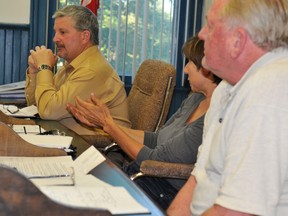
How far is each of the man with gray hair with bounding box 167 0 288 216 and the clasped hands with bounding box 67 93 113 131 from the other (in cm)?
109

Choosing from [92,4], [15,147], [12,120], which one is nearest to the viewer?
[15,147]

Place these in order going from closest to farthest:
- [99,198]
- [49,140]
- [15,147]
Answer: [99,198]
[15,147]
[49,140]

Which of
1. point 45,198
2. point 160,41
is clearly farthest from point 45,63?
point 45,198

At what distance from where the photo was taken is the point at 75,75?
2.77 metres

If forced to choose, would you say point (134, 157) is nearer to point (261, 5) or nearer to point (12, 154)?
point (12, 154)

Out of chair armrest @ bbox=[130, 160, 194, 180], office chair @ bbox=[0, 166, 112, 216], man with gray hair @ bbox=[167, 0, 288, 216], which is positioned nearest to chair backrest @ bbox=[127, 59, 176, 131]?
chair armrest @ bbox=[130, 160, 194, 180]

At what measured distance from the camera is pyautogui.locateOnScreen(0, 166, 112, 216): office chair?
845 millimetres

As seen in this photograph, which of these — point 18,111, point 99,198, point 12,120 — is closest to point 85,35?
point 18,111

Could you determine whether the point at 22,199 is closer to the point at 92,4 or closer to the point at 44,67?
the point at 44,67

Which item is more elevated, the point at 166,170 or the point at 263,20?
the point at 263,20

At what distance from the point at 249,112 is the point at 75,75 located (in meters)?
1.71

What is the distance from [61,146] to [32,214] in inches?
36.1

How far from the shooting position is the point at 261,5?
1.21m

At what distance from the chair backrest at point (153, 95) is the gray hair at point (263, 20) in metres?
1.35
